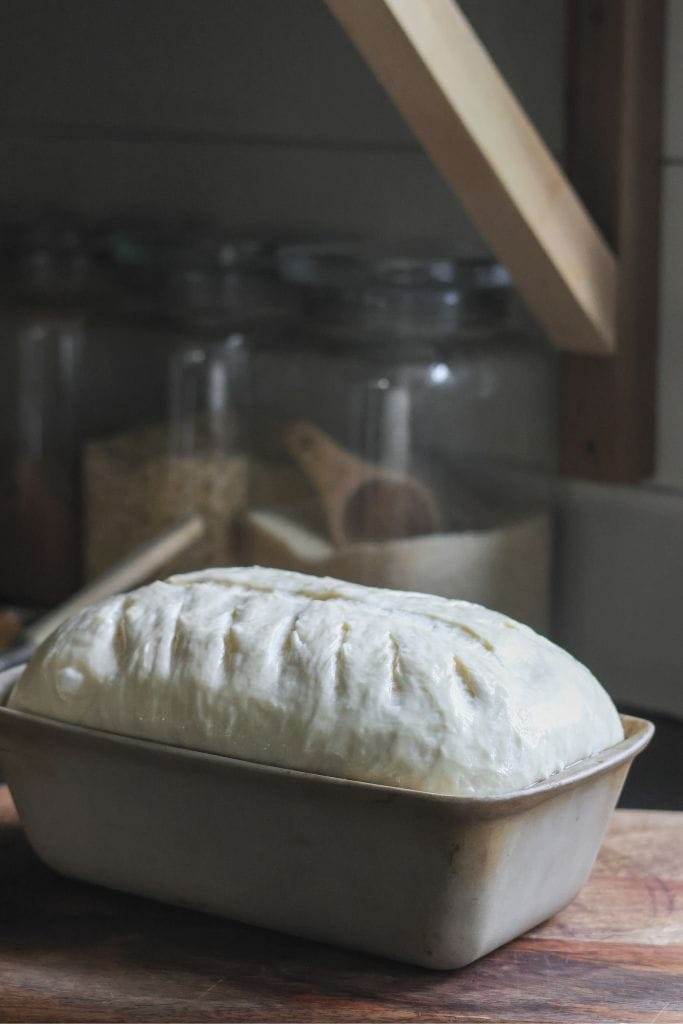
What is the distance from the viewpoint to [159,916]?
63cm

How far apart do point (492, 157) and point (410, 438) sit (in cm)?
31

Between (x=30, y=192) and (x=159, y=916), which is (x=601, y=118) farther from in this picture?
(x=159, y=916)

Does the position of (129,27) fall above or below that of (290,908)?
above

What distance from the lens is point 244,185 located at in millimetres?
1513

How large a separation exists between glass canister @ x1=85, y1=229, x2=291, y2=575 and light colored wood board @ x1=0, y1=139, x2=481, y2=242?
106mm

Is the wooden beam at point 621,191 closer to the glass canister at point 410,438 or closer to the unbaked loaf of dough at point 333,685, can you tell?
the glass canister at point 410,438

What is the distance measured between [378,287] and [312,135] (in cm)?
27

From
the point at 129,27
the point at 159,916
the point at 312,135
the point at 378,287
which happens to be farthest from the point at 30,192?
the point at 159,916

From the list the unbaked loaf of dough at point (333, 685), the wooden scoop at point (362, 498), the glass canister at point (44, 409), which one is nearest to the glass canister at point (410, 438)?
the wooden scoop at point (362, 498)

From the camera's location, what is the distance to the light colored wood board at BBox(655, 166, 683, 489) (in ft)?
4.09

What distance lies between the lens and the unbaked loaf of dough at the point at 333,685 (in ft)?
1.82

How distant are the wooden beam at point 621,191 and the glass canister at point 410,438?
0.24 feet

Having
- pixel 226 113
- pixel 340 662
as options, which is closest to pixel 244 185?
pixel 226 113

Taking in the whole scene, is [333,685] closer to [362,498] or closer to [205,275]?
[362,498]
